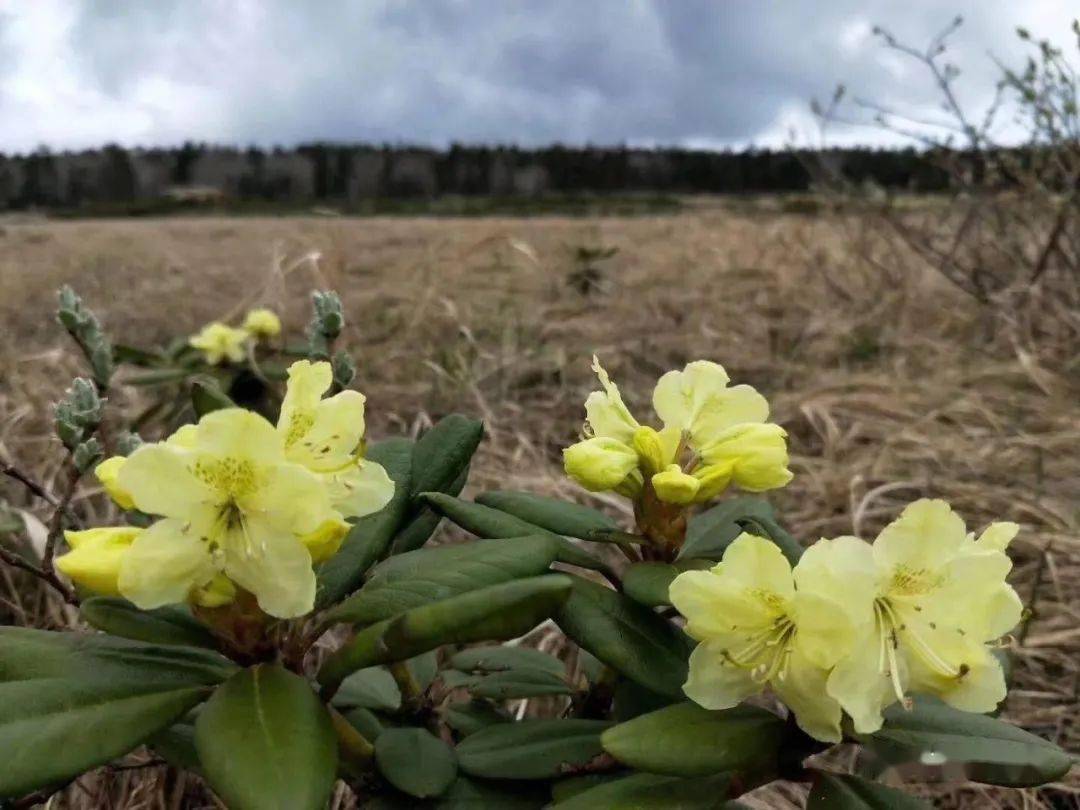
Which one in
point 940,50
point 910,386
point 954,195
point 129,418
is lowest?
point 129,418

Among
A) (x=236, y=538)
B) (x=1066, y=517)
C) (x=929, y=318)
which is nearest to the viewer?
(x=236, y=538)

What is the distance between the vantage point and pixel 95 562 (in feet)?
3.29

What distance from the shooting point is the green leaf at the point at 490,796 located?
112cm

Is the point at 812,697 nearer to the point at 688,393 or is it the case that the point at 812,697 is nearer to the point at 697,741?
the point at 697,741

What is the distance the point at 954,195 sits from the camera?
5199 mm

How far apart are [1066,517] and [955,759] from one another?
1826 millimetres

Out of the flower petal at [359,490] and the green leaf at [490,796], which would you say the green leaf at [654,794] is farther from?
the flower petal at [359,490]

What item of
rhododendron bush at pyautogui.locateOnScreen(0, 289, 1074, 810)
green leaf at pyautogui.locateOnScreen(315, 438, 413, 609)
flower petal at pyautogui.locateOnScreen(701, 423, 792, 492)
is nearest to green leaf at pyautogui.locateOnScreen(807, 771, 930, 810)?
rhododendron bush at pyautogui.locateOnScreen(0, 289, 1074, 810)

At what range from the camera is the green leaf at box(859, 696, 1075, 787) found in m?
1.05

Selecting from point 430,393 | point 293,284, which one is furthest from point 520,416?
point 293,284

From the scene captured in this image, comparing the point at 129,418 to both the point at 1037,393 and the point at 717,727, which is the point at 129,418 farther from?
the point at 1037,393

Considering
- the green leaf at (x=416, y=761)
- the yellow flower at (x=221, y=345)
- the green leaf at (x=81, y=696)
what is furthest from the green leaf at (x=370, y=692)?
the yellow flower at (x=221, y=345)

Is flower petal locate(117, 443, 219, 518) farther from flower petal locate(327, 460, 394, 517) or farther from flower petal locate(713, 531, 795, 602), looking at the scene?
flower petal locate(713, 531, 795, 602)

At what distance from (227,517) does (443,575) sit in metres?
0.22
